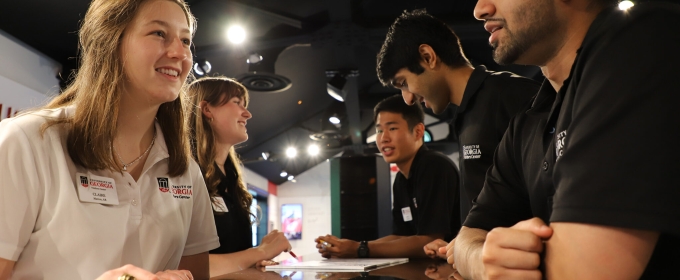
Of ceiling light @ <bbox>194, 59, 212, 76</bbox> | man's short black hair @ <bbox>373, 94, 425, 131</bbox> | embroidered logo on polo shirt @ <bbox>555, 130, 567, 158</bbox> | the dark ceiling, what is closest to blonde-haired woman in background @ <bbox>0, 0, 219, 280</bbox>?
embroidered logo on polo shirt @ <bbox>555, 130, 567, 158</bbox>

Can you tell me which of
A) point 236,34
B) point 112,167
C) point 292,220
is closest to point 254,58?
point 236,34

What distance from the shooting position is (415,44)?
2076 millimetres

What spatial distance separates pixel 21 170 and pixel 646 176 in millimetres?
1108

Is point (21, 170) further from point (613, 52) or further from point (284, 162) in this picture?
point (284, 162)

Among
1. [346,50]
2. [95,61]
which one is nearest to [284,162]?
[346,50]

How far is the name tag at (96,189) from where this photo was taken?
1070 mm

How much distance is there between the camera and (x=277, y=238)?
220 cm

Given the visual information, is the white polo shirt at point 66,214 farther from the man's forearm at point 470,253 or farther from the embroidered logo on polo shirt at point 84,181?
the man's forearm at point 470,253

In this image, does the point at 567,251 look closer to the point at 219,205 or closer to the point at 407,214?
the point at 219,205

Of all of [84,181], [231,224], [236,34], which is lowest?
[231,224]

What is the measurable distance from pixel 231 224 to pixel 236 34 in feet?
9.49

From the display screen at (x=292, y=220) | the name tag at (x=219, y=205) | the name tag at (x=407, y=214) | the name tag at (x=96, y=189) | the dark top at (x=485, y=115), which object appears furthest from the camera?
the display screen at (x=292, y=220)

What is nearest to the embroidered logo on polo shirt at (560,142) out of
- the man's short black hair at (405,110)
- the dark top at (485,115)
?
the dark top at (485,115)

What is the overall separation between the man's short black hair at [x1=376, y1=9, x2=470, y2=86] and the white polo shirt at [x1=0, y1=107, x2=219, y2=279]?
1.21 metres
